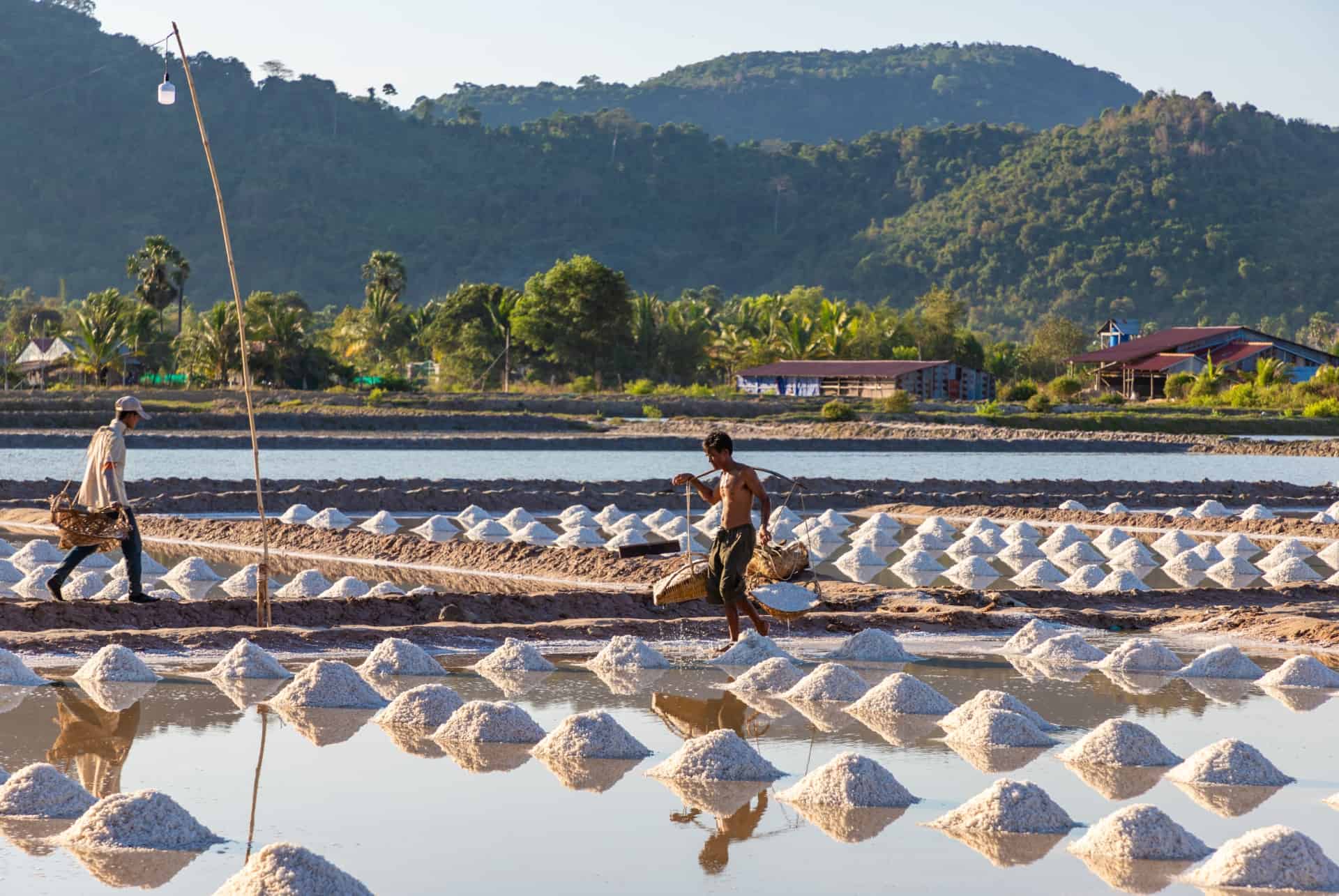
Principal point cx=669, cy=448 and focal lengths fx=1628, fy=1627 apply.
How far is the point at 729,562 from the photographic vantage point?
919 centimetres

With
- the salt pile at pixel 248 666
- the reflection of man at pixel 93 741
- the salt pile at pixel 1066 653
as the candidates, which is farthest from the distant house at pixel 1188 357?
the reflection of man at pixel 93 741

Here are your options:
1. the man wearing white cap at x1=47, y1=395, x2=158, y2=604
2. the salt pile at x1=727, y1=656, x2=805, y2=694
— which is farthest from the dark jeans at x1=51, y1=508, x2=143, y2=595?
the salt pile at x1=727, y1=656, x2=805, y2=694

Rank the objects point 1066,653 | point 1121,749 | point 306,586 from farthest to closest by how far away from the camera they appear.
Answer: point 306,586 → point 1066,653 → point 1121,749

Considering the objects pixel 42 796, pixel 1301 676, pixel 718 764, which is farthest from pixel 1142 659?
pixel 42 796

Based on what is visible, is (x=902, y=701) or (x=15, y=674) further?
(x=15, y=674)

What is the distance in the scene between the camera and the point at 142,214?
417 ft

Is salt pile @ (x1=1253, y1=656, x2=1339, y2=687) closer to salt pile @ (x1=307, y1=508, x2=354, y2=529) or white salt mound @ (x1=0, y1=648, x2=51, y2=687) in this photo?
white salt mound @ (x1=0, y1=648, x2=51, y2=687)

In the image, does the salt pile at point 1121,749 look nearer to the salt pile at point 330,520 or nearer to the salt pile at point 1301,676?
the salt pile at point 1301,676

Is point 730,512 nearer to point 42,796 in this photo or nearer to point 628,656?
point 628,656

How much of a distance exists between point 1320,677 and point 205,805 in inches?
252

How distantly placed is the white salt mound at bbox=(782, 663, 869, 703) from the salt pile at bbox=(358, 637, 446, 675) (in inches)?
82.0

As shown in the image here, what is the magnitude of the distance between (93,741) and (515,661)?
2.74m

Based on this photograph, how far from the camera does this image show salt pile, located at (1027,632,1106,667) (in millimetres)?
9977

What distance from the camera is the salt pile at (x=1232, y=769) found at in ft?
22.6
